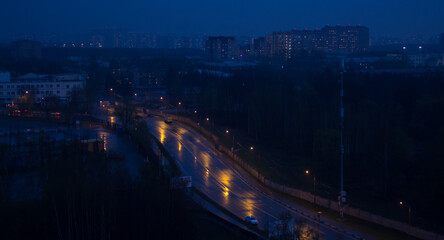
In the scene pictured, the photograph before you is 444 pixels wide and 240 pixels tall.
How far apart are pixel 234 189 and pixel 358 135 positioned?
334 centimetres

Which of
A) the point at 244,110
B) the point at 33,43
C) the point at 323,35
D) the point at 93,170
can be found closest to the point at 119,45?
the point at 33,43

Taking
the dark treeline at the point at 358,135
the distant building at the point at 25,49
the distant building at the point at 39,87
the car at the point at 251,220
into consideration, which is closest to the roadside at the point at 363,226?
the dark treeline at the point at 358,135

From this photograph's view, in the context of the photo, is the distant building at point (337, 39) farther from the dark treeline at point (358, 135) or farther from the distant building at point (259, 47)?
the dark treeline at point (358, 135)

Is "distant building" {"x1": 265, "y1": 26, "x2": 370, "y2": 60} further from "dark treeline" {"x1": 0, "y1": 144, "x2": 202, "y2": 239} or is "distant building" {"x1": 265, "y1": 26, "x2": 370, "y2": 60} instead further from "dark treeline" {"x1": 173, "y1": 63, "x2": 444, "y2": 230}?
"dark treeline" {"x1": 0, "y1": 144, "x2": 202, "y2": 239}

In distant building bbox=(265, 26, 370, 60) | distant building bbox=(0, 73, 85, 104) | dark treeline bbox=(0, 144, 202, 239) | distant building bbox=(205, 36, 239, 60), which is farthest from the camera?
distant building bbox=(205, 36, 239, 60)

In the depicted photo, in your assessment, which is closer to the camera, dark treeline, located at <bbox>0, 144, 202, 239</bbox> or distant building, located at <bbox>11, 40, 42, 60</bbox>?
dark treeline, located at <bbox>0, 144, 202, 239</bbox>

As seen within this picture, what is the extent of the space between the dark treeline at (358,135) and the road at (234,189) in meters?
0.70

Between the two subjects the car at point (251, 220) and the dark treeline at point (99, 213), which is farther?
the car at point (251, 220)

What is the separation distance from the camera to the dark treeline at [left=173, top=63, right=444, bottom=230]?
20.2ft

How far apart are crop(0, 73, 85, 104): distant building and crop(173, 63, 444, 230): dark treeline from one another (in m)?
4.92

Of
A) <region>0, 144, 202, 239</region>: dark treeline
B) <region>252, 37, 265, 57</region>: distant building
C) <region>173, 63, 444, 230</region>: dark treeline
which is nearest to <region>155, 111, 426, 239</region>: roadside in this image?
<region>173, 63, 444, 230</region>: dark treeline

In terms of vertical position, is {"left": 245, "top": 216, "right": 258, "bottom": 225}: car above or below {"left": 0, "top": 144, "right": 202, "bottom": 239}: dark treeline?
below

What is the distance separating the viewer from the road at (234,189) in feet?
15.9

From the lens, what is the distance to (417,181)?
20.4ft
